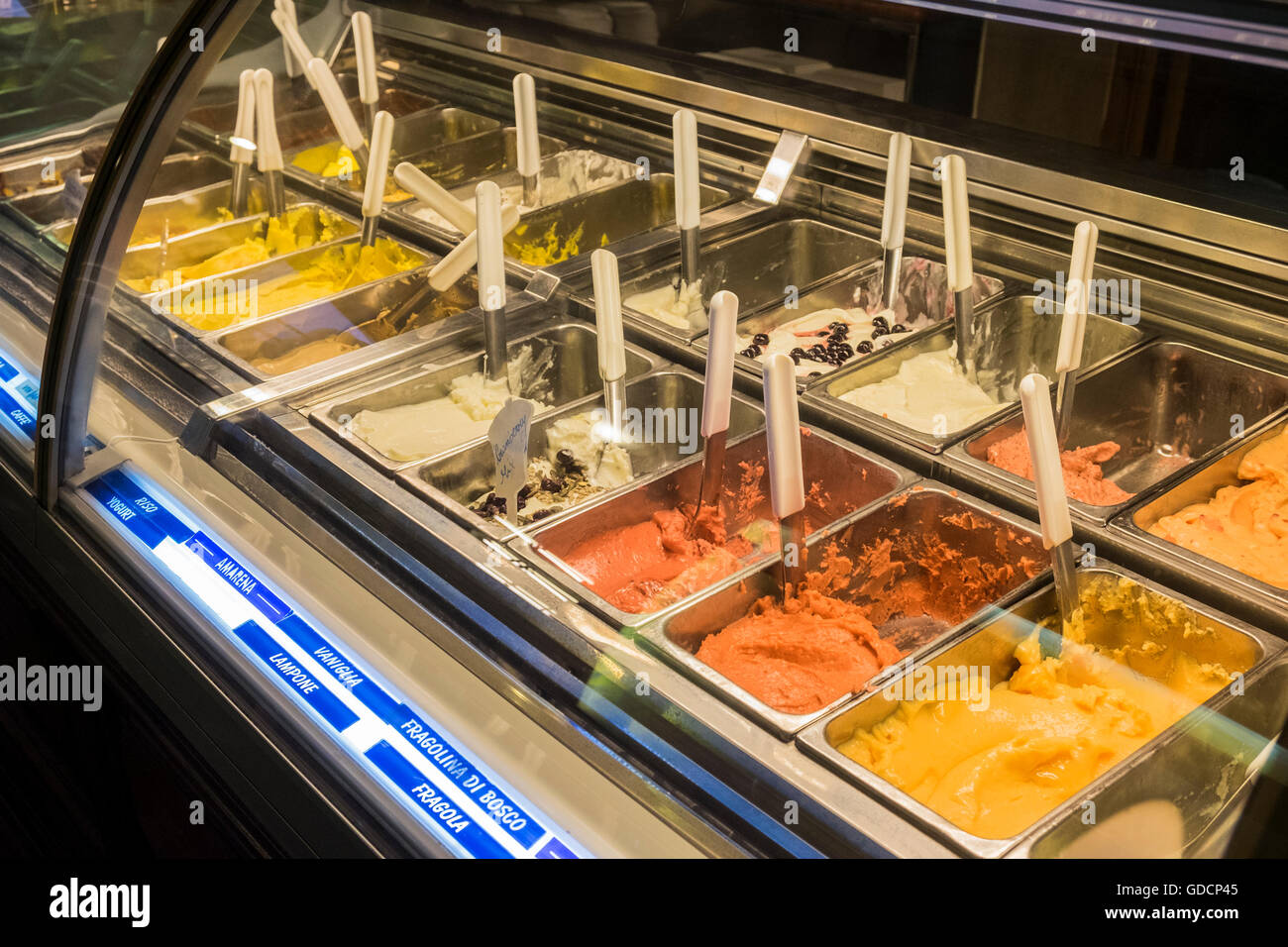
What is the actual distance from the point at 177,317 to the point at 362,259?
46 cm

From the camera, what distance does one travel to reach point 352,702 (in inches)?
58.2

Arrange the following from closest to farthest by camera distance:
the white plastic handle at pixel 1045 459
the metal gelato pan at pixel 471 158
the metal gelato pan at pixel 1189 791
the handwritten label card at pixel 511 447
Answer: the metal gelato pan at pixel 1189 791 → the white plastic handle at pixel 1045 459 → the handwritten label card at pixel 511 447 → the metal gelato pan at pixel 471 158

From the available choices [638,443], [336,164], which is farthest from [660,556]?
[336,164]

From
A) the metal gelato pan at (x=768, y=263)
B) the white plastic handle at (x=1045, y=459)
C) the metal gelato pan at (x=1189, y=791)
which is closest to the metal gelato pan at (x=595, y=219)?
the metal gelato pan at (x=768, y=263)

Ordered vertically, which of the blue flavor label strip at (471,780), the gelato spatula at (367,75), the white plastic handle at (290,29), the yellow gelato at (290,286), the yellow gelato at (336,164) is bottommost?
the blue flavor label strip at (471,780)

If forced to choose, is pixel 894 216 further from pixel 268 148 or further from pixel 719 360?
pixel 268 148

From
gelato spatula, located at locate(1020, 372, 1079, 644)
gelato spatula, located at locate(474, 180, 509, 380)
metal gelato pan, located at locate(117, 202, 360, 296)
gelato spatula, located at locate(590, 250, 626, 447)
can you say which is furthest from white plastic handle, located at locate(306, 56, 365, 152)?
gelato spatula, located at locate(1020, 372, 1079, 644)

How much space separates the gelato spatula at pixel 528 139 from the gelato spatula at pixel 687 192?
38cm

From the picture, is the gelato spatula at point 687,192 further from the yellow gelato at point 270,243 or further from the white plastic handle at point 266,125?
the white plastic handle at point 266,125

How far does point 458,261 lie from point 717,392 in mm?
891

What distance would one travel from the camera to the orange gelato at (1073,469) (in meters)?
1.81

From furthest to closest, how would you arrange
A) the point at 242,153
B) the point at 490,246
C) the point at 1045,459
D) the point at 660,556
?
the point at 242,153, the point at 490,246, the point at 660,556, the point at 1045,459

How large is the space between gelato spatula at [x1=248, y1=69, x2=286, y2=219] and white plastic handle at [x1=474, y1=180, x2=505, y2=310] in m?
0.95
